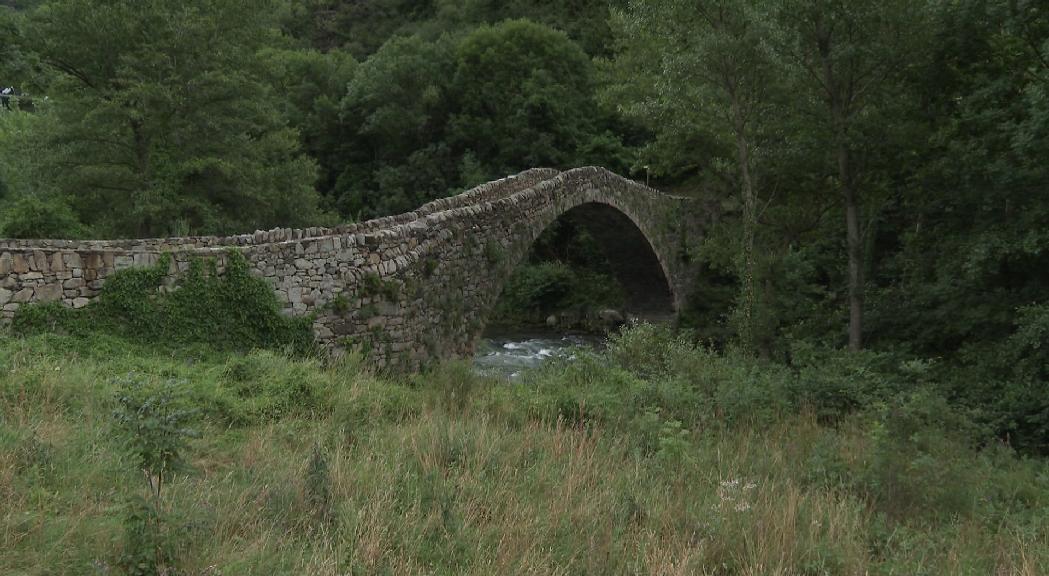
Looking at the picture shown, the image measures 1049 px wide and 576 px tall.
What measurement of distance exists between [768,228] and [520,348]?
8025 mm

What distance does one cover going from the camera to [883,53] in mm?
11102

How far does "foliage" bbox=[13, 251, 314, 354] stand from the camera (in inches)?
280

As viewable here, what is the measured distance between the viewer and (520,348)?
1952cm

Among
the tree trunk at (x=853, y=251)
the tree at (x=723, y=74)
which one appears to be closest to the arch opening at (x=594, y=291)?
the tree at (x=723, y=74)

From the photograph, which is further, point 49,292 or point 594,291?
point 594,291

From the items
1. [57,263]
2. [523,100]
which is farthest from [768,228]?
[523,100]

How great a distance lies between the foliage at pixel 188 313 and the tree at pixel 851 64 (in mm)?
9034

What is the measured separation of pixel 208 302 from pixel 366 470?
4539 mm

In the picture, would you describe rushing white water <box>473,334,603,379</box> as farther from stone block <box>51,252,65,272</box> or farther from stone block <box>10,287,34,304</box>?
stone block <box>10,287,34,304</box>

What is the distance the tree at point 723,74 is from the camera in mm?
11516

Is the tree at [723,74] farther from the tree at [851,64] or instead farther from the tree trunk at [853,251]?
the tree trunk at [853,251]

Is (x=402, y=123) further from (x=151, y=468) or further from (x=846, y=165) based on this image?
(x=151, y=468)

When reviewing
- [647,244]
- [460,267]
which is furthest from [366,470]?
[647,244]

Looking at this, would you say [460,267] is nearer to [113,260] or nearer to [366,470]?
[113,260]
